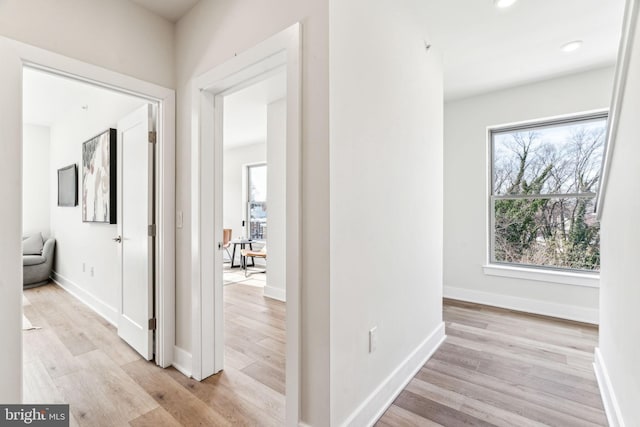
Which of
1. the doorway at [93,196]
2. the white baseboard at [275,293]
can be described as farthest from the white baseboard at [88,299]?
the white baseboard at [275,293]

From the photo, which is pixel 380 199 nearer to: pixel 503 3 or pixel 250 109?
pixel 503 3

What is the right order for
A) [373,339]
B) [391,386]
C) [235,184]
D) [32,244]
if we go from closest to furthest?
[373,339] < [391,386] < [32,244] < [235,184]

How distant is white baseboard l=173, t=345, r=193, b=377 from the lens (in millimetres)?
2133

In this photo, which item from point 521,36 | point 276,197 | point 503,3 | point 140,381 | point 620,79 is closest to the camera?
point 620,79

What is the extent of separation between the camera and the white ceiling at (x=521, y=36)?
87.9 inches

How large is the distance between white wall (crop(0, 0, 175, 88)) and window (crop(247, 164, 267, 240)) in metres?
4.41

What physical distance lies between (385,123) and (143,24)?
5.97ft

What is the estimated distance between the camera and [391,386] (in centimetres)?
187

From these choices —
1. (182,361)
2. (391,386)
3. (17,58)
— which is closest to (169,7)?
(17,58)

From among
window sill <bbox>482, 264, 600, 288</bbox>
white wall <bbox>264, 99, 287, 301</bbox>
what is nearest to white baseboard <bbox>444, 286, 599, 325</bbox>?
window sill <bbox>482, 264, 600, 288</bbox>

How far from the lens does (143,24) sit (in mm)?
2107

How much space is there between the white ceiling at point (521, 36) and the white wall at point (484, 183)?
23 centimetres

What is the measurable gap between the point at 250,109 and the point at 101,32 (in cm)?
258

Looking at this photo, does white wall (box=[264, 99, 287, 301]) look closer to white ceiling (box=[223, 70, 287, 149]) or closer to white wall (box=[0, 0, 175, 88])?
white ceiling (box=[223, 70, 287, 149])
